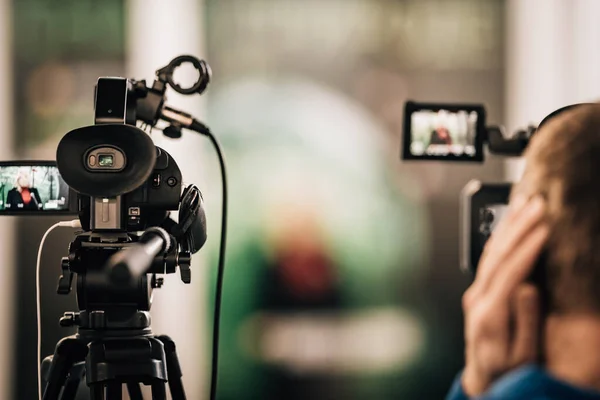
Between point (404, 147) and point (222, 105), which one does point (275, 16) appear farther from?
point (404, 147)

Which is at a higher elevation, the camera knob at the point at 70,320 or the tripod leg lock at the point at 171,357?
the camera knob at the point at 70,320

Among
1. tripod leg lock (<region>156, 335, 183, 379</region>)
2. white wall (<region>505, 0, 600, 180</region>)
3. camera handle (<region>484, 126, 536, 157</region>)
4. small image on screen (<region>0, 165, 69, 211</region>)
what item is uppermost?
white wall (<region>505, 0, 600, 180</region>)

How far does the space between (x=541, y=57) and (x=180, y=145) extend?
1.37 meters

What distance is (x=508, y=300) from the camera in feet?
1.41

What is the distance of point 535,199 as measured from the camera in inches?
16.5

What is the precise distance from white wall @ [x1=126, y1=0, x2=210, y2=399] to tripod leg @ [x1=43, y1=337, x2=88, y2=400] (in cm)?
125

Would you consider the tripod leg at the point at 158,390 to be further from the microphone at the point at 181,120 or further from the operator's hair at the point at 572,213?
the operator's hair at the point at 572,213

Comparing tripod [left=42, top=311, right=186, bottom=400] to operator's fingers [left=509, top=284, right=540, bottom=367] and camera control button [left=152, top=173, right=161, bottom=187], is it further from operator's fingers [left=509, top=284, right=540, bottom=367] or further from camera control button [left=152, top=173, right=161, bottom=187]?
operator's fingers [left=509, top=284, right=540, bottom=367]

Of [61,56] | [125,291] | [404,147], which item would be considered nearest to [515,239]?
[125,291]

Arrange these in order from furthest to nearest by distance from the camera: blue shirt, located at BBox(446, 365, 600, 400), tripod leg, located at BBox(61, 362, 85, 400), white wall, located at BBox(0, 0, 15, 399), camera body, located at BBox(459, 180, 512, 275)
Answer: white wall, located at BBox(0, 0, 15, 399)
camera body, located at BBox(459, 180, 512, 275)
tripod leg, located at BBox(61, 362, 85, 400)
blue shirt, located at BBox(446, 365, 600, 400)

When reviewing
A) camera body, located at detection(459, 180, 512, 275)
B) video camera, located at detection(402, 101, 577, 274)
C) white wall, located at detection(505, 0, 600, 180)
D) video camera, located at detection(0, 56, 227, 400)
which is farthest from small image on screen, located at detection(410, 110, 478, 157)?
white wall, located at detection(505, 0, 600, 180)

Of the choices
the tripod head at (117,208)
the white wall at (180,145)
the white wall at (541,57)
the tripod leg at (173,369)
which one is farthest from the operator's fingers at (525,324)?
the white wall at (541,57)

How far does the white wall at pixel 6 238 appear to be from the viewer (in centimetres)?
264

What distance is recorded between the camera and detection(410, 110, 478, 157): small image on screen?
1892 millimetres
